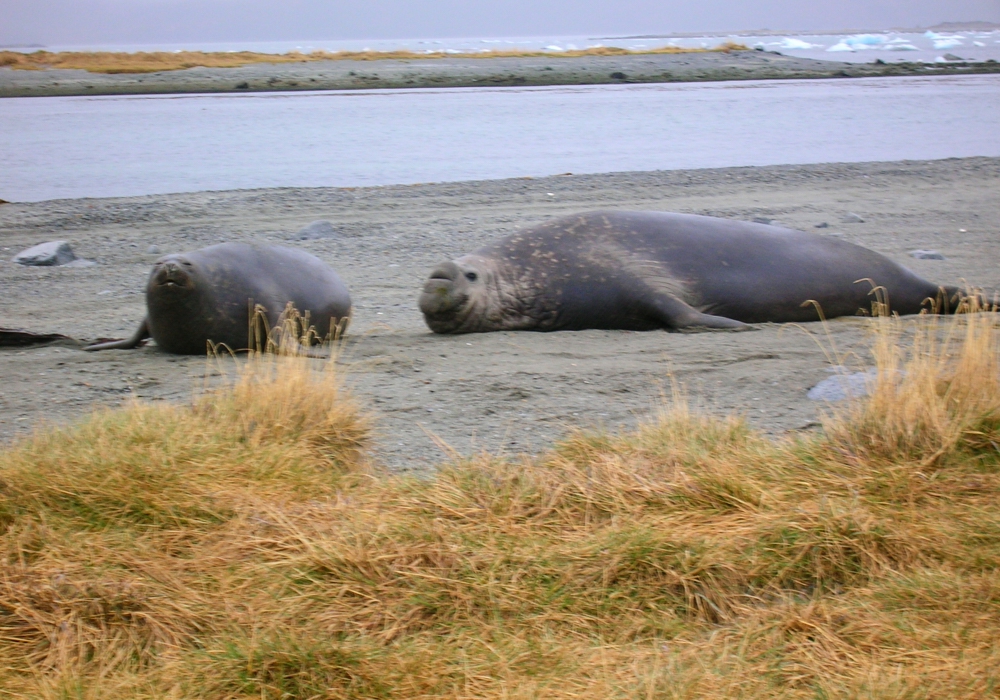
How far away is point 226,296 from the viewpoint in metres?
5.45

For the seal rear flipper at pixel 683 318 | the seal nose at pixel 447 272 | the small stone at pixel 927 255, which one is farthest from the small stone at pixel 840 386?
the small stone at pixel 927 255

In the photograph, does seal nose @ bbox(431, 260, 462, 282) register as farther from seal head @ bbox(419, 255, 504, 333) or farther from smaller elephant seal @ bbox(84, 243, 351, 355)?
smaller elephant seal @ bbox(84, 243, 351, 355)

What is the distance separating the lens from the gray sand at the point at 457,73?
124 ft

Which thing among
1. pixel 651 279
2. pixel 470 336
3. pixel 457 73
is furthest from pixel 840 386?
pixel 457 73

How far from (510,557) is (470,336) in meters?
3.11

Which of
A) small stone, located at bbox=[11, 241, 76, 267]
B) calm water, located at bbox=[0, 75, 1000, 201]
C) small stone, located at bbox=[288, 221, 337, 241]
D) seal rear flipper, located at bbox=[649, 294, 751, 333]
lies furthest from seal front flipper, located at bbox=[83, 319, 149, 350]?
calm water, located at bbox=[0, 75, 1000, 201]

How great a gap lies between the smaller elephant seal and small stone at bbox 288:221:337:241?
11.8 ft

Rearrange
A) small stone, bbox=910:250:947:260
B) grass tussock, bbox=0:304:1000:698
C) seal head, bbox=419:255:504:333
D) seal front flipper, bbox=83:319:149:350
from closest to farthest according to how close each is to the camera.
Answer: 1. grass tussock, bbox=0:304:1000:698
2. seal front flipper, bbox=83:319:149:350
3. seal head, bbox=419:255:504:333
4. small stone, bbox=910:250:947:260

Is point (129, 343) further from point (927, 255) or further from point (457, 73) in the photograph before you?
point (457, 73)

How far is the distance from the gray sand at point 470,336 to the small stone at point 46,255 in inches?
6.0

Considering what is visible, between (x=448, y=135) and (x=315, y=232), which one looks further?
(x=448, y=135)

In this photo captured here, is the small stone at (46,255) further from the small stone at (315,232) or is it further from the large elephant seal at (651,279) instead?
the large elephant seal at (651,279)

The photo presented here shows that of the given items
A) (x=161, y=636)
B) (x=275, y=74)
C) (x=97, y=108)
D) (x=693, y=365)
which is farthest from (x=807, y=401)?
(x=275, y=74)

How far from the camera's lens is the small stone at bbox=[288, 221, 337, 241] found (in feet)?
31.4
